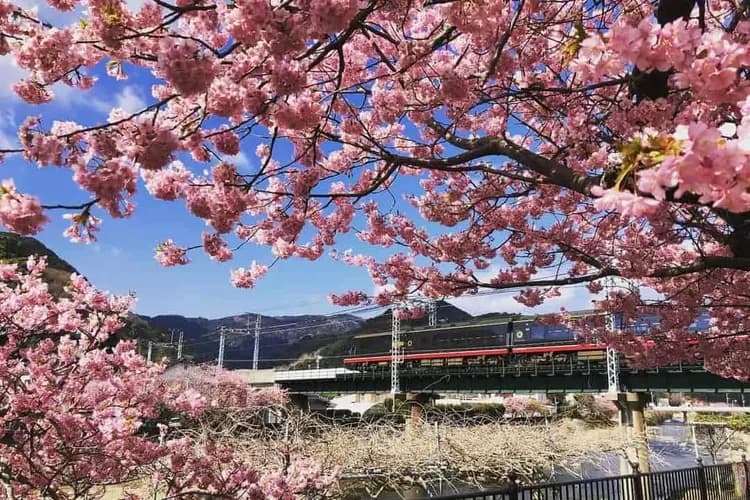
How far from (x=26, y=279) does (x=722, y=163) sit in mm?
7135

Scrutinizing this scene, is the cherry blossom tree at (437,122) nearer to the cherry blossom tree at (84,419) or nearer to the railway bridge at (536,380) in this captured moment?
the cherry blossom tree at (84,419)

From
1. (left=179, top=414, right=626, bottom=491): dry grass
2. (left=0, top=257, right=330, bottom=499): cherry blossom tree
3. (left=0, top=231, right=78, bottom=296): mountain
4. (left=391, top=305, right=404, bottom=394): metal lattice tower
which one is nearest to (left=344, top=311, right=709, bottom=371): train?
(left=391, top=305, right=404, bottom=394): metal lattice tower

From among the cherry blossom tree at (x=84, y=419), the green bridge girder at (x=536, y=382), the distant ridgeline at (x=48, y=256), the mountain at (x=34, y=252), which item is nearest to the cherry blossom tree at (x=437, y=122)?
the cherry blossom tree at (x=84, y=419)

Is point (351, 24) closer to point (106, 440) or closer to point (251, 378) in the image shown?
point (106, 440)

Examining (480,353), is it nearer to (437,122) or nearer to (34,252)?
(437,122)

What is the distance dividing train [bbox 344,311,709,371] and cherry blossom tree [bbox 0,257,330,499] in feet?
59.2

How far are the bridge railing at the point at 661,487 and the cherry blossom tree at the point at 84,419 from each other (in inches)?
96.1

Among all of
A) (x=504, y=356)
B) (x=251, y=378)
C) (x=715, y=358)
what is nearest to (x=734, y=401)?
(x=504, y=356)

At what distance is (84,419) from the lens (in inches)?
220

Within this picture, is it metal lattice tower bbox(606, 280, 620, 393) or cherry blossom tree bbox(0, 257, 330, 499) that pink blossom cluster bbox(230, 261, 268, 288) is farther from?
metal lattice tower bbox(606, 280, 620, 393)

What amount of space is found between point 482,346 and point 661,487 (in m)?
21.9

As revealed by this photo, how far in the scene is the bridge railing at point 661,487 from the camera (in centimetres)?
654

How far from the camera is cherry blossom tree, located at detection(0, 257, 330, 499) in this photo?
5.27 metres

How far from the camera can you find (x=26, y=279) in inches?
261
